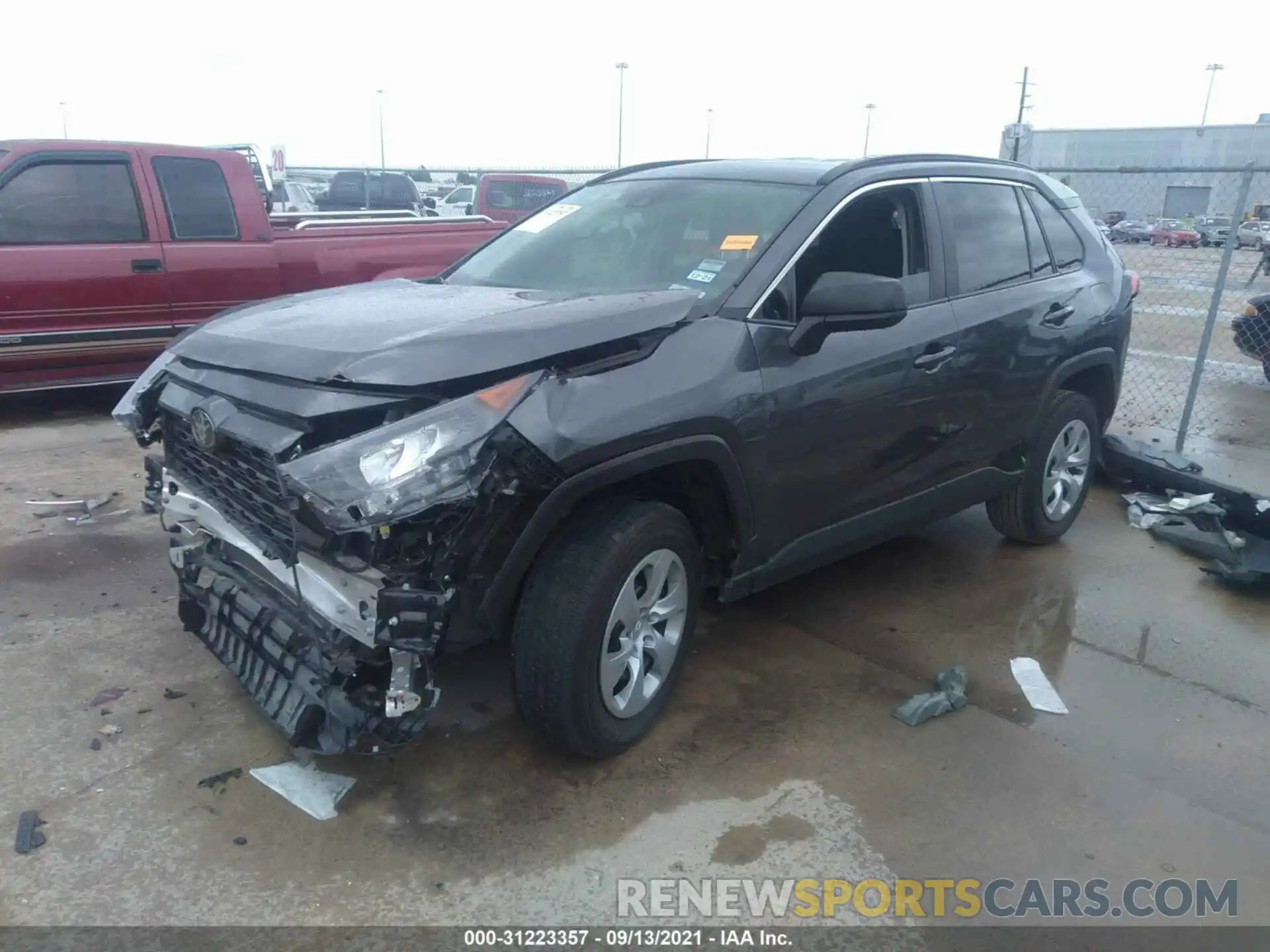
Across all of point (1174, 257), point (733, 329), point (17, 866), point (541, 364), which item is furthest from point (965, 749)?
point (1174, 257)

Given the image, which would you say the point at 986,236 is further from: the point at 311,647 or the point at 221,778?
the point at 221,778

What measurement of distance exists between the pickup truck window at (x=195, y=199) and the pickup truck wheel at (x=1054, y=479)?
599 centimetres

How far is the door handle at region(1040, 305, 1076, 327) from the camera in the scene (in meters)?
4.55

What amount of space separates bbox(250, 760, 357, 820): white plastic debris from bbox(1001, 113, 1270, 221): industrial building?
521cm

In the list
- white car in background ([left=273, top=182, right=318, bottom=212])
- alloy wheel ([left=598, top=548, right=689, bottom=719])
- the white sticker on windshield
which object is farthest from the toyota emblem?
white car in background ([left=273, top=182, right=318, bottom=212])

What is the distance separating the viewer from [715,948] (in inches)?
97.6

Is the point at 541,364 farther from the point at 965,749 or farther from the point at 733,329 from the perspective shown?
the point at 965,749

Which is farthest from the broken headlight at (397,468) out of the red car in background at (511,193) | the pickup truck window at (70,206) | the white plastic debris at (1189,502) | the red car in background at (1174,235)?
the red car in background at (511,193)

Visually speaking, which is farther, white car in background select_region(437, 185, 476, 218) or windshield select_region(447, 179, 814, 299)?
white car in background select_region(437, 185, 476, 218)

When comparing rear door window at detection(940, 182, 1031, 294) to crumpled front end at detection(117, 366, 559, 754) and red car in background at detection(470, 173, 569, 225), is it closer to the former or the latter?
crumpled front end at detection(117, 366, 559, 754)

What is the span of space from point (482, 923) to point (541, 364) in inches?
59.6

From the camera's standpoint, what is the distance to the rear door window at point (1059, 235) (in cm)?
479

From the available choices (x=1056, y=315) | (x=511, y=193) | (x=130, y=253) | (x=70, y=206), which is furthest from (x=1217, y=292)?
(x=511, y=193)

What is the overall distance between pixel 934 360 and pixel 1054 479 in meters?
1.62
